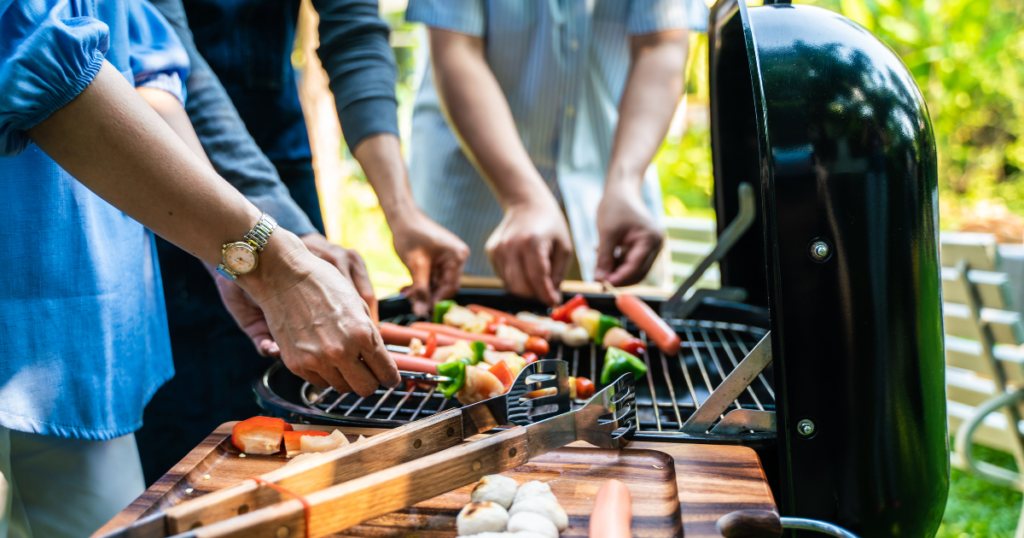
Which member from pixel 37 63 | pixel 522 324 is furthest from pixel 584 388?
pixel 37 63

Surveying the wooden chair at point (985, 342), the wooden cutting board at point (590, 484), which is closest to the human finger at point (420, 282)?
the wooden cutting board at point (590, 484)

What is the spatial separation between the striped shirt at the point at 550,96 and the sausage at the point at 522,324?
0.77 metres

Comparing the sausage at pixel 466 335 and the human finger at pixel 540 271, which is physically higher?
the human finger at pixel 540 271

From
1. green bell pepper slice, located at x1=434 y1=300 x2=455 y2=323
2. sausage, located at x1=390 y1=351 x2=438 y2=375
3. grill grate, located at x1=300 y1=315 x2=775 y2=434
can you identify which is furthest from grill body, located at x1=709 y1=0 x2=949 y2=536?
green bell pepper slice, located at x1=434 y1=300 x2=455 y2=323

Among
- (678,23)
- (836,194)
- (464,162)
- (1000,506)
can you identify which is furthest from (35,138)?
(1000,506)

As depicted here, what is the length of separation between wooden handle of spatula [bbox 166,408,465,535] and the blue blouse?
0.46 metres

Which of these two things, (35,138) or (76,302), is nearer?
(35,138)

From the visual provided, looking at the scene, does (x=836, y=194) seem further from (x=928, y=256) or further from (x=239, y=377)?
(x=239, y=377)

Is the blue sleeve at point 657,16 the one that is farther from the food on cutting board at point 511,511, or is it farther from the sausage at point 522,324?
the food on cutting board at point 511,511

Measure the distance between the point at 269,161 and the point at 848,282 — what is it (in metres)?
1.51

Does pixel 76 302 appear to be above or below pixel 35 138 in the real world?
below

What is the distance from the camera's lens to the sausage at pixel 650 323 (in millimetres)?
1633

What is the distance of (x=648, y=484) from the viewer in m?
0.96

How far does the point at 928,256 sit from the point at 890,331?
0.13 metres
